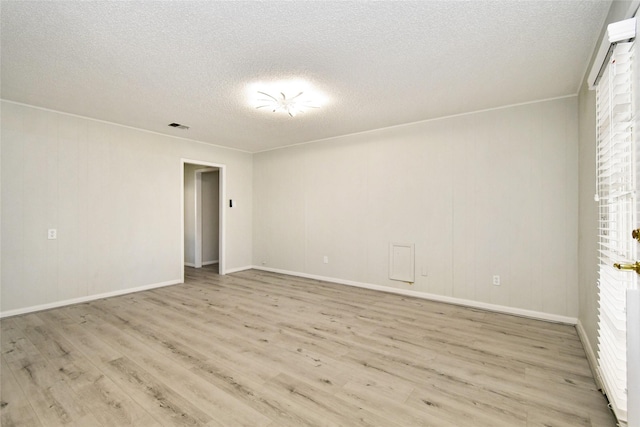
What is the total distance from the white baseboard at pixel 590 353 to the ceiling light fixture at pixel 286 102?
11.3 feet

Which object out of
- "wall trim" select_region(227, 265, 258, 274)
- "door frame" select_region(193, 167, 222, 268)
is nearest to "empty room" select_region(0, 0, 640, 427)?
"wall trim" select_region(227, 265, 258, 274)

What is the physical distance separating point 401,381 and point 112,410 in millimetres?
1899

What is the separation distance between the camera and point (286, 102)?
11.0 feet

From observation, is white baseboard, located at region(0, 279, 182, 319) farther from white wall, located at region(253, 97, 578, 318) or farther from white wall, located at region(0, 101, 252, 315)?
white wall, located at region(253, 97, 578, 318)

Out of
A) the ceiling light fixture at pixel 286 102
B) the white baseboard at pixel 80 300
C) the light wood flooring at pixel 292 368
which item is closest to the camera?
the light wood flooring at pixel 292 368

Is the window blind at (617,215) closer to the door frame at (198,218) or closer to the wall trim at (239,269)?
the wall trim at (239,269)

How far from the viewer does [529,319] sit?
3.41m

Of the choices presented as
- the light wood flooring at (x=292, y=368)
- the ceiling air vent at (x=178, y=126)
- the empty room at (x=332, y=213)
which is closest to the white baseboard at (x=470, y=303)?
the empty room at (x=332, y=213)

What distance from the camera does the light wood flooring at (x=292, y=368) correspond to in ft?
5.96

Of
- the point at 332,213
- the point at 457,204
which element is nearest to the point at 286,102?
the point at 332,213

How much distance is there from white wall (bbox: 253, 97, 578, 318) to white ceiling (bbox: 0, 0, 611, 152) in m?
0.45

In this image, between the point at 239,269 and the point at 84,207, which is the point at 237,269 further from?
the point at 84,207

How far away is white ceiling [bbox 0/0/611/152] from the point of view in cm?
195

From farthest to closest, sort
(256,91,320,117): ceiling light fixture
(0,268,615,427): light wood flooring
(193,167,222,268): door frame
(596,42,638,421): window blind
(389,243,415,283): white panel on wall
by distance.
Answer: (193,167,222,268): door frame → (389,243,415,283): white panel on wall → (256,91,320,117): ceiling light fixture → (0,268,615,427): light wood flooring → (596,42,638,421): window blind
